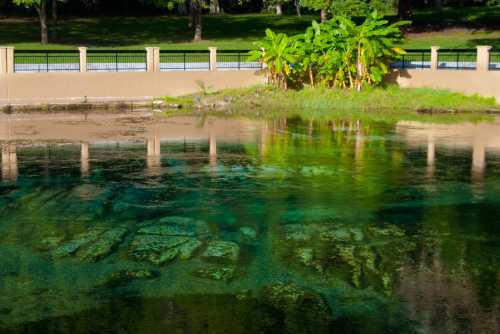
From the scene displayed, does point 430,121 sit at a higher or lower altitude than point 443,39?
lower

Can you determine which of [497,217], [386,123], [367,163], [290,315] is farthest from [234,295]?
[386,123]

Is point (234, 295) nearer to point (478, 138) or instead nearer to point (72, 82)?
point (478, 138)

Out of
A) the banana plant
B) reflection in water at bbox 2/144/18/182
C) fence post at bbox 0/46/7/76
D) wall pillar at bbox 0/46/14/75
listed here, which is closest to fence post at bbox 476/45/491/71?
the banana plant

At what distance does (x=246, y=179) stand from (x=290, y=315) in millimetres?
8708

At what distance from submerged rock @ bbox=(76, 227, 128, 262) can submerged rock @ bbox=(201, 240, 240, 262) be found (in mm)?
1484

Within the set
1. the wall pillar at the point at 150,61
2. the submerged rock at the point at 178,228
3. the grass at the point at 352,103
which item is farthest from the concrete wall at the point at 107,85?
the submerged rock at the point at 178,228

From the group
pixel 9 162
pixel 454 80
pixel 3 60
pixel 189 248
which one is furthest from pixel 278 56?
pixel 189 248

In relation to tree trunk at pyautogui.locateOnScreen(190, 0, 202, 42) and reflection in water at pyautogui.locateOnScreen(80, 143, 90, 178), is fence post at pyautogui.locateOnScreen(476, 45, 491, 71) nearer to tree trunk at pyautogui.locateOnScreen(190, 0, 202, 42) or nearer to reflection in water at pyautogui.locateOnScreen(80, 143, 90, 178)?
reflection in water at pyautogui.locateOnScreen(80, 143, 90, 178)

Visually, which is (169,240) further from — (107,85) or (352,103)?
(107,85)

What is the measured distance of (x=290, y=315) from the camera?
11055 millimetres

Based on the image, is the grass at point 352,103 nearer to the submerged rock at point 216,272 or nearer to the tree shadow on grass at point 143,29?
the submerged rock at point 216,272

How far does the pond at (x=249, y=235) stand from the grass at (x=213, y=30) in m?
28.9

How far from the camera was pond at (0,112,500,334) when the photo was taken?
1114 cm

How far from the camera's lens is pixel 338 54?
3475 centimetres
